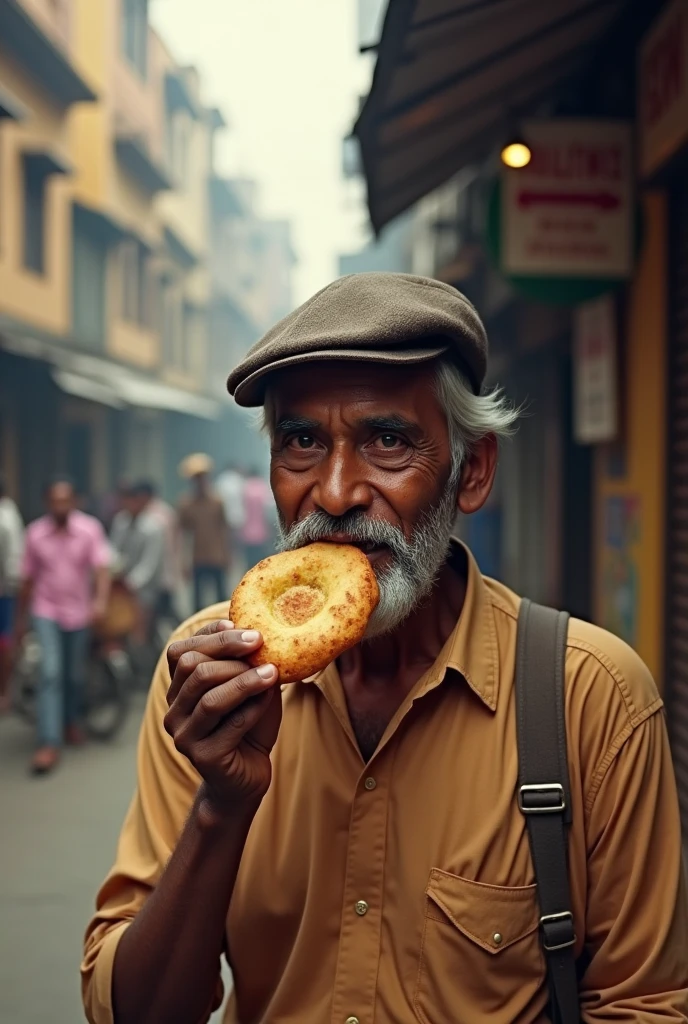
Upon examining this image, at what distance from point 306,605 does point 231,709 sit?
322 mm

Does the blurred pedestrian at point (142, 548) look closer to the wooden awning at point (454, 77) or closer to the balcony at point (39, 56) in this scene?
the wooden awning at point (454, 77)

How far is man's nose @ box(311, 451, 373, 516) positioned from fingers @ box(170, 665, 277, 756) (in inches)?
14.4

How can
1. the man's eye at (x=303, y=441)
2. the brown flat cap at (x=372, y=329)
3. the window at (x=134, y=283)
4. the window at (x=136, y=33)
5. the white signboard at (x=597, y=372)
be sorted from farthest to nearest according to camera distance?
the window at (x=134, y=283)
the window at (x=136, y=33)
the white signboard at (x=597, y=372)
the man's eye at (x=303, y=441)
the brown flat cap at (x=372, y=329)

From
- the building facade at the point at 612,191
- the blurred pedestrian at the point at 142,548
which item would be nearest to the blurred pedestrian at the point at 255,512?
the blurred pedestrian at the point at 142,548

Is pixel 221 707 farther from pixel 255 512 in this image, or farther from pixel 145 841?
pixel 255 512

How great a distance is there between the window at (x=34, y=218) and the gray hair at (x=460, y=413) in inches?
585

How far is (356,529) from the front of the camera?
187 centimetres

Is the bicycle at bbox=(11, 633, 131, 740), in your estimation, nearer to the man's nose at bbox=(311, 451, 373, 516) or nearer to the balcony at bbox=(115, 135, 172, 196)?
the man's nose at bbox=(311, 451, 373, 516)

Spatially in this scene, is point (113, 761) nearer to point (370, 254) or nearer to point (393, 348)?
point (393, 348)

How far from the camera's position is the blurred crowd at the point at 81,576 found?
7.44 meters

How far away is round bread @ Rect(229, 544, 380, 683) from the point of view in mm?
1702

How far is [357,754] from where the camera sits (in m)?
1.90

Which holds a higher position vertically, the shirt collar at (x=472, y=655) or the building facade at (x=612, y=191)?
the building facade at (x=612, y=191)

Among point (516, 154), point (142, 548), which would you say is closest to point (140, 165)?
point (142, 548)
